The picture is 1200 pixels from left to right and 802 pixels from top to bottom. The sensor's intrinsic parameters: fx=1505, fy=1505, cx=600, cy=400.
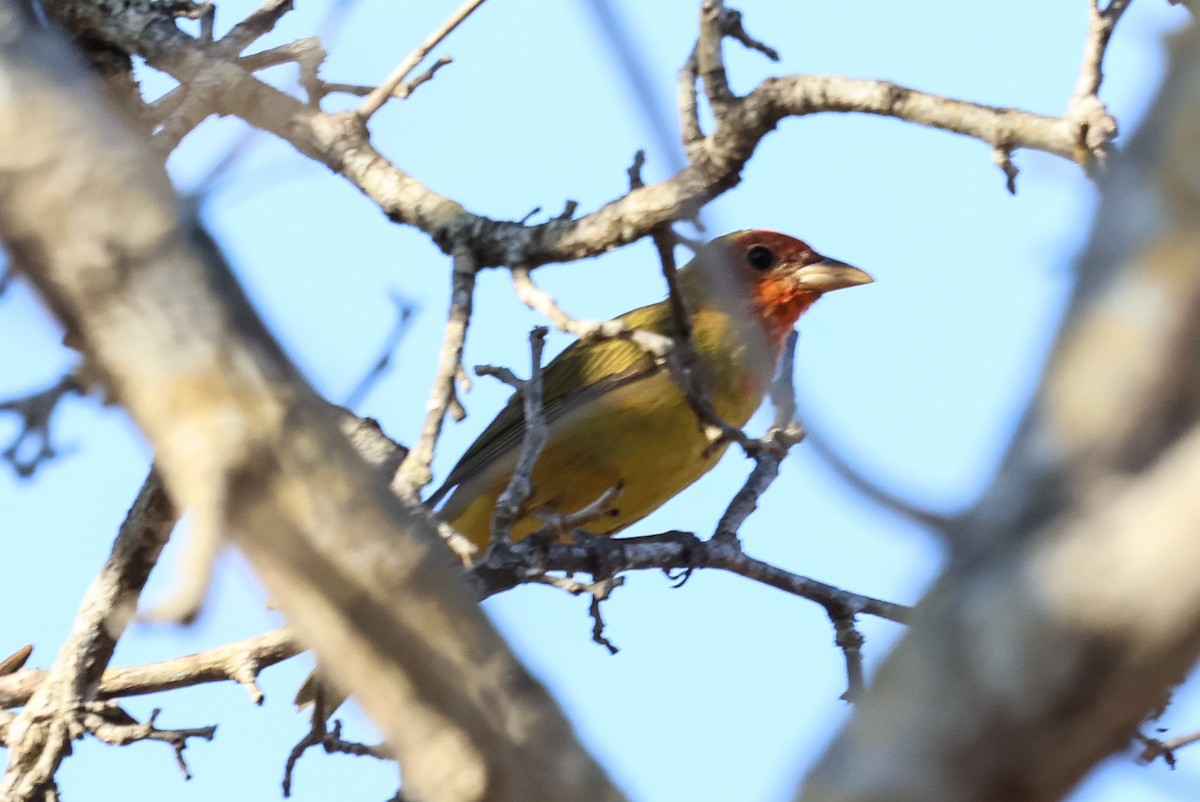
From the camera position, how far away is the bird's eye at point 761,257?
6.48m

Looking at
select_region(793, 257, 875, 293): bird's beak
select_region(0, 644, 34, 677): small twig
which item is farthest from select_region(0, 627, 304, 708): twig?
select_region(793, 257, 875, 293): bird's beak

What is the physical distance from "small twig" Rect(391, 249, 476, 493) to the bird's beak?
2660 millimetres

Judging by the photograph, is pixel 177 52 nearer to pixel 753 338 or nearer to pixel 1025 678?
pixel 753 338

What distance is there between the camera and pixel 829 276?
21.1 feet

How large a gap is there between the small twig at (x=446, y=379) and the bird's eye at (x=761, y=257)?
2.63 metres

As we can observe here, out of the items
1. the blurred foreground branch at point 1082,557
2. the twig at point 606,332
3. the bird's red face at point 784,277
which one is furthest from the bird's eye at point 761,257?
the blurred foreground branch at point 1082,557

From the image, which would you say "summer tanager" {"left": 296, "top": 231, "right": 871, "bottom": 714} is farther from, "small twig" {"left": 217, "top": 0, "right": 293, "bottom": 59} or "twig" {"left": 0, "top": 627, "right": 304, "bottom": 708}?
"small twig" {"left": 217, "top": 0, "right": 293, "bottom": 59}

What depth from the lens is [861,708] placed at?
1.32 m

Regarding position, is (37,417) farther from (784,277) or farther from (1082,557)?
(784,277)

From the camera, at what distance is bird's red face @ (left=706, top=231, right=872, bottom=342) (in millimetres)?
6393

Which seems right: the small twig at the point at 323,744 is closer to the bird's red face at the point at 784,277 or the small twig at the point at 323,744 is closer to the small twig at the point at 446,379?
the small twig at the point at 446,379

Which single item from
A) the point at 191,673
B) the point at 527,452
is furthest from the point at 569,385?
the point at 527,452

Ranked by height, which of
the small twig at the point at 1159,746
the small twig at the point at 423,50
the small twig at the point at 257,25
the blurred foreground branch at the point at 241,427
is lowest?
the small twig at the point at 1159,746

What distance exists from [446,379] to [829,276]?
3225 mm
